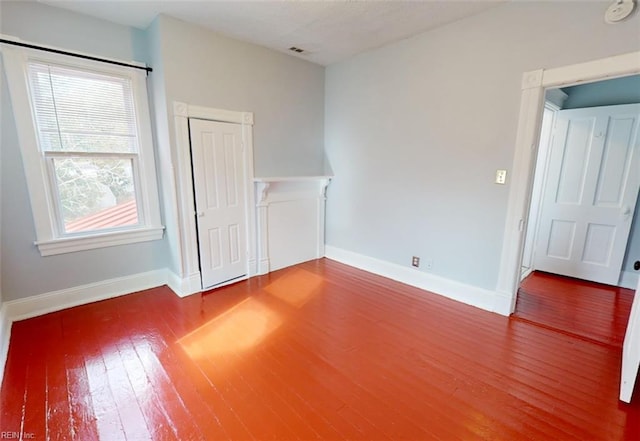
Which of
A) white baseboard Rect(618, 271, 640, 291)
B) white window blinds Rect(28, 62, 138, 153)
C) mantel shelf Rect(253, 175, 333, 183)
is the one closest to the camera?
white window blinds Rect(28, 62, 138, 153)

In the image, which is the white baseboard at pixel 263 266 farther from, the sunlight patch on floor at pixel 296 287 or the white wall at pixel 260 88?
the white wall at pixel 260 88

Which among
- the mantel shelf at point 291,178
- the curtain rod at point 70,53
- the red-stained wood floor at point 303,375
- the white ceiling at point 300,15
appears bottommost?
the red-stained wood floor at point 303,375

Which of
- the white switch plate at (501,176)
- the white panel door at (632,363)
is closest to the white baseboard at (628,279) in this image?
the white panel door at (632,363)

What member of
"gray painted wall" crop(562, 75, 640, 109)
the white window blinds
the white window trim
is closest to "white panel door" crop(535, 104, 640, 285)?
"gray painted wall" crop(562, 75, 640, 109)

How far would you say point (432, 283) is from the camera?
3256mm

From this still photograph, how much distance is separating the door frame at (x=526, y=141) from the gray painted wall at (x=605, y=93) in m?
1.66

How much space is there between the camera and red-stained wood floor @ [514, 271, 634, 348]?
253 centimetres

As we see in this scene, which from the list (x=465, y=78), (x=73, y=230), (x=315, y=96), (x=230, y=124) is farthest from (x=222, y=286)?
(x=465, y=78)

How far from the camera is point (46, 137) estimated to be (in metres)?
2.54

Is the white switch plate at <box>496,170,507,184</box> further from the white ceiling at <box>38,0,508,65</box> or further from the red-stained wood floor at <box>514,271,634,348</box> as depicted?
the white ceiling at <box>38,0,508,65</box>

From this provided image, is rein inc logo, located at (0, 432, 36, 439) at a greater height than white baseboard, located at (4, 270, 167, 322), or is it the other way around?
white baseboard, located at (4, 270, 167, 322)

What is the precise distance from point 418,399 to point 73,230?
3240mm

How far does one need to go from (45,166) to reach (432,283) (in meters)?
3.86

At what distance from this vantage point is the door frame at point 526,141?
2.08 meters
